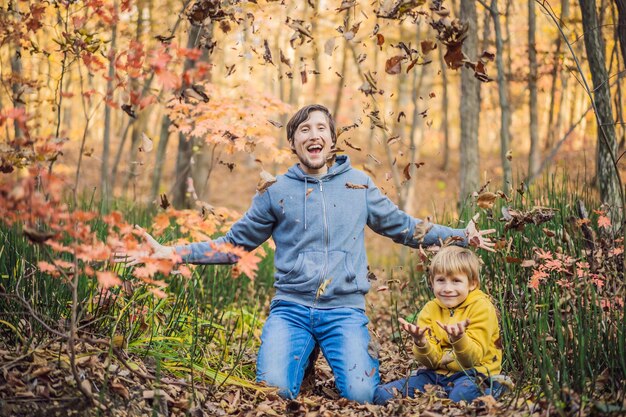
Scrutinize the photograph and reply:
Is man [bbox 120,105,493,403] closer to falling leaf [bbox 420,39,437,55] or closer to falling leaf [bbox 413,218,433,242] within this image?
falling leaf [bbox 413,218,433,242]

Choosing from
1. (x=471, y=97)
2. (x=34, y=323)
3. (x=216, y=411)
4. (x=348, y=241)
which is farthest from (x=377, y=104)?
(x=471, y=97)

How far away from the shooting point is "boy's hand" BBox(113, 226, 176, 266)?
231cm

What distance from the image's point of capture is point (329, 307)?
3.12 meters

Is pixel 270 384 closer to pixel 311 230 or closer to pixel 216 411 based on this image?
pixel 216 411

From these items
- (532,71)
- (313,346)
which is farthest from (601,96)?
(532,71)

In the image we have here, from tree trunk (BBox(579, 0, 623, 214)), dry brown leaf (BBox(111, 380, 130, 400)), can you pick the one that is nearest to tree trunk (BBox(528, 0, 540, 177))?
tree trunk (BBox(579, 0, 623, 214))

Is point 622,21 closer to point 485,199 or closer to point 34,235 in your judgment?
point 485,199

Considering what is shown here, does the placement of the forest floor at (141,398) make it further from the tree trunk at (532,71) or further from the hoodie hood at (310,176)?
the tree trunk at (532,71)

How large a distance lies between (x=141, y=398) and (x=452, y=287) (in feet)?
4.97

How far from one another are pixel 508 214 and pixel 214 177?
1436cm

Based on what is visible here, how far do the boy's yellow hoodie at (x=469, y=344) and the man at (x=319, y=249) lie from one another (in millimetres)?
326

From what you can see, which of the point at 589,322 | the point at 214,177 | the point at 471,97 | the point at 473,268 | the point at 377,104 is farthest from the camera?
the point at 214,177

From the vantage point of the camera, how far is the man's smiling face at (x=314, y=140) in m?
3.20

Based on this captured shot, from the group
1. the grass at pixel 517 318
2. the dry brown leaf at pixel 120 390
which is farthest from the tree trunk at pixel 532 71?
the dry brown leaf at pixel 120 390
